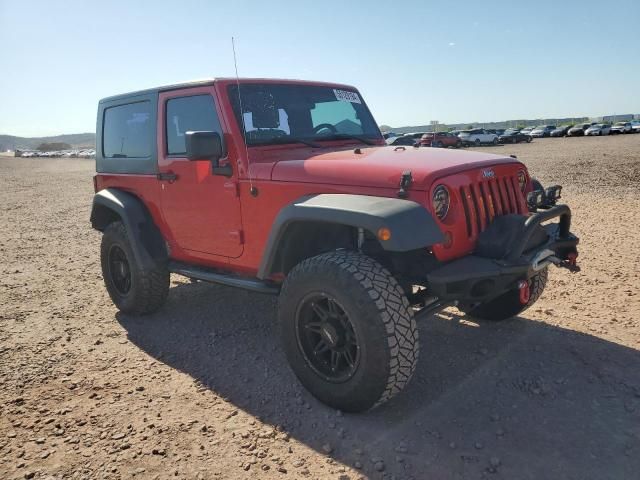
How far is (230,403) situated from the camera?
327 cm

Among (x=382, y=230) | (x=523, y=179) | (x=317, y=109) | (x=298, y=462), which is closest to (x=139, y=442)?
(x=298, y=462)

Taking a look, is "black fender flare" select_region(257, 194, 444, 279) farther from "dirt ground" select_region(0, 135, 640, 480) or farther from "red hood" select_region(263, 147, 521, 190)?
"dirt ground" select_region(0, 135, 640, 480)

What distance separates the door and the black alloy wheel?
0.89m

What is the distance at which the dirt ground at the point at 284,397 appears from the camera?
2.64 m

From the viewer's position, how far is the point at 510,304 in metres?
4.12

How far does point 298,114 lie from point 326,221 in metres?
1.43

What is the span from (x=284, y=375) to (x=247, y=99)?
6.64 ft

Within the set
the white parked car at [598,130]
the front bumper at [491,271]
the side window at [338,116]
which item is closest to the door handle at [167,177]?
the side window at [338,116]

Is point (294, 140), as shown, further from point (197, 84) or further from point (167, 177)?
point (167, 177)

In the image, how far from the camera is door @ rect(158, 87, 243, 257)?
373cm

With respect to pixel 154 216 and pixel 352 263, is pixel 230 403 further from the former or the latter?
pixel 154 216

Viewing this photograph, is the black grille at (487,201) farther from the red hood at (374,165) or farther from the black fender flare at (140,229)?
the black fender flare at (140,229)

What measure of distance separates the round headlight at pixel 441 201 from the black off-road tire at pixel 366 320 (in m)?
0.46

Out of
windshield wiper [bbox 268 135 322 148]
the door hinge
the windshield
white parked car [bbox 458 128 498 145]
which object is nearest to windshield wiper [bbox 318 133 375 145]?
the windshield
